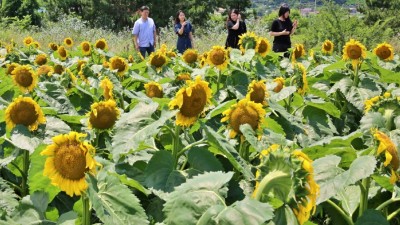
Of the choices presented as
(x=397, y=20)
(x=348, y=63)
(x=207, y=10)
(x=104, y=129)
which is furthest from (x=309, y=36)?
(x=207, y=10)

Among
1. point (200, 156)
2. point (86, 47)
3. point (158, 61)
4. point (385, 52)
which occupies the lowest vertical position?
point (86, 47)

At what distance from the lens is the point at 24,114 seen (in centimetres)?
220

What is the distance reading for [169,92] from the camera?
343 centimetres

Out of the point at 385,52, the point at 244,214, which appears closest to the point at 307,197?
the point at 244,214

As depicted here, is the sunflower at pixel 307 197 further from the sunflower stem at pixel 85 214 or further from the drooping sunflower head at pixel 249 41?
the drooping sunflower head at pixel 249 41

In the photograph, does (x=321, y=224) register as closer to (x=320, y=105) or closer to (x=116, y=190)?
(x=320, y=105)

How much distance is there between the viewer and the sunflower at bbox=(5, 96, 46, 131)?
2.21 metres

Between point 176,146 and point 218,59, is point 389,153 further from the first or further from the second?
point 218,59

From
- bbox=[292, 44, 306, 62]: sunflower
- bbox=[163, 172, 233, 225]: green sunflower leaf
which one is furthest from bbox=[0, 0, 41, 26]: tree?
bbox=[163, 172, 233, 225]: green sunflower leaf

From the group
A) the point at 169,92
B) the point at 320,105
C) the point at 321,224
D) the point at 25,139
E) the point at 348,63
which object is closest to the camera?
the point at 25,139

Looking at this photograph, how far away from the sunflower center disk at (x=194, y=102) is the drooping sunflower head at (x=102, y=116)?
38 centimetres

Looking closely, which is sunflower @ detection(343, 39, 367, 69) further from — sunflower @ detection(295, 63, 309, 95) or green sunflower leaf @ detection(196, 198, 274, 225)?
green sunflower leaf @ detection(196, 198, 274, 225)

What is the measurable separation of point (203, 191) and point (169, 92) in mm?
2092

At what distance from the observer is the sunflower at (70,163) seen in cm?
153
